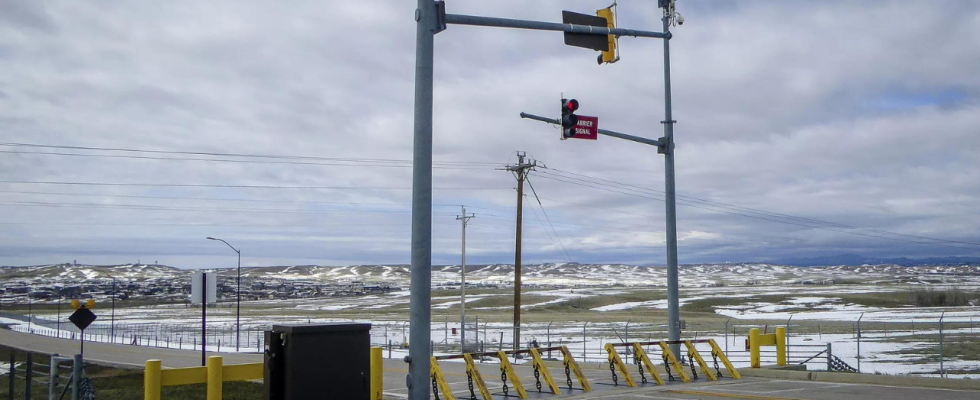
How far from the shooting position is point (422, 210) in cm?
966

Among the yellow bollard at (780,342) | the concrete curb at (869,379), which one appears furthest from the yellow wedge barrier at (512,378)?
the yellow bollard at (780,342)

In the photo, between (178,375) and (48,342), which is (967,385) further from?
(48,342)

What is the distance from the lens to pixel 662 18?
20.8 m

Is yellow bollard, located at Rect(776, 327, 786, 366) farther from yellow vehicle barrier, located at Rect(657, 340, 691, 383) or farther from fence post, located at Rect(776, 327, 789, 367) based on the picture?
yellow vehicle barrier, located at Rect(657, 340, 691, 383)

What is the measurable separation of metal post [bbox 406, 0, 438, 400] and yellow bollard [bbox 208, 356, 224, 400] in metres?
2.55

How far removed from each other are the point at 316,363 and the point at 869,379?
15.1 meters

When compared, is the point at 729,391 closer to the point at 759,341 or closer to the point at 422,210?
the point at 759,341

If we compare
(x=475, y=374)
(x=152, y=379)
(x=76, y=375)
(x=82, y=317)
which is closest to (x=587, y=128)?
(x=475, y=374)

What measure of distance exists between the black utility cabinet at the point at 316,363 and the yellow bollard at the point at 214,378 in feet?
7.32

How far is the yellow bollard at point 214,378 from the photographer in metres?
10.3

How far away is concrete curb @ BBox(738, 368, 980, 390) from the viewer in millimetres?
17016

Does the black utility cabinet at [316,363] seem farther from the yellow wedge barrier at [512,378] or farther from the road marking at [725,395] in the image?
the road marking at [725,395]

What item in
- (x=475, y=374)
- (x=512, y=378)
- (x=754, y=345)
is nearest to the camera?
(x=475, y=374)

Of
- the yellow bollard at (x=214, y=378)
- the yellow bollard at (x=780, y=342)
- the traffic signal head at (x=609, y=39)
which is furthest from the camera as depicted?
the yellow bollard at (x=780, y=342)
